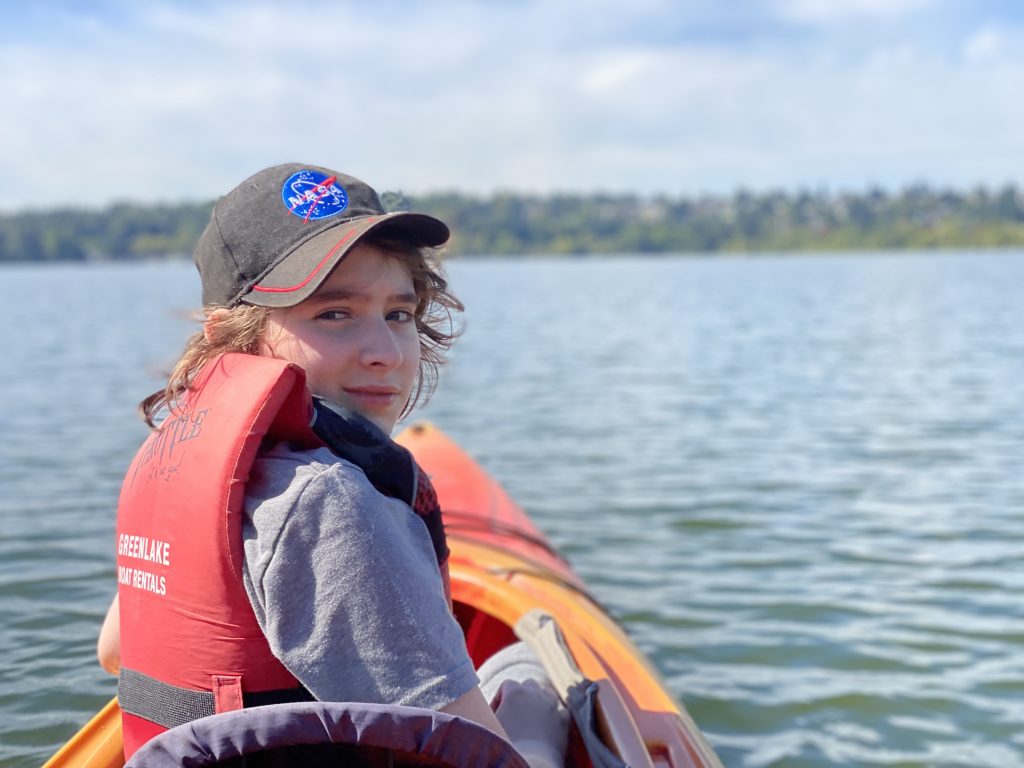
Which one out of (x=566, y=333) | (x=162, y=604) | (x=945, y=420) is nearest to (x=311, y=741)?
(x=162, y=604)

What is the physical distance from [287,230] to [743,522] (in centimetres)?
528

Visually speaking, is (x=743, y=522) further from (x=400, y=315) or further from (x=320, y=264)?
(x=320, y=264)

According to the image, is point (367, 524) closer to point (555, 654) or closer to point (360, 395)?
point (360, 395)

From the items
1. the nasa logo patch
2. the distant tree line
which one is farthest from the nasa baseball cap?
the distant tree line

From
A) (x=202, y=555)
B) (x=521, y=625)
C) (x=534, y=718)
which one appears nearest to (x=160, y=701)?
(x=202, y=555)

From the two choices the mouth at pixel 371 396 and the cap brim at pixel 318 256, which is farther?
the mouth at pixel 371 396

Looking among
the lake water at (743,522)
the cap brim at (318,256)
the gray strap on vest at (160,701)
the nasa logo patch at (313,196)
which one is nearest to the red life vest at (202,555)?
the gray strap on vest at (160,701)

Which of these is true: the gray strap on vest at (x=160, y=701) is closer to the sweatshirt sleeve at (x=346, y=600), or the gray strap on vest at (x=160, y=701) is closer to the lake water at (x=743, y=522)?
the sweatshirt sleeve at (x=346, y=600)

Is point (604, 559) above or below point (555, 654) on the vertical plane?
below

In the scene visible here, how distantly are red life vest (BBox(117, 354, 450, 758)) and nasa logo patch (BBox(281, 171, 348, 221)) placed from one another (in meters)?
0.26

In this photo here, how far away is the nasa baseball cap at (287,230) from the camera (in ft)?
5.86

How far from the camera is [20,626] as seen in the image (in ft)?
14.7

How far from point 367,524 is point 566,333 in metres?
19.5

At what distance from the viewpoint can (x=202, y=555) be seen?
1.67 metres
